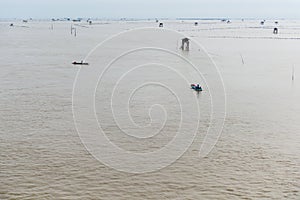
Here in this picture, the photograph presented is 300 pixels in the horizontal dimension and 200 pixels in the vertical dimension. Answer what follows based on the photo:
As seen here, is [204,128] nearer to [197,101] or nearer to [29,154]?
[197,101]

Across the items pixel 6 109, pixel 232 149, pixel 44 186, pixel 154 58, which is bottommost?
pixel 44 186

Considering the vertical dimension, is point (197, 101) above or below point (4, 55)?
below

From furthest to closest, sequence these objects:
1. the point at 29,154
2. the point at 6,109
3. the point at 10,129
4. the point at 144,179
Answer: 1. the point at 6,109
2. the point at 10,129
3. the point at 29,154
4. the point at 144,179

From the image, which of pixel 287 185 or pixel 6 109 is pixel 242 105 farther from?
pixel 6 109

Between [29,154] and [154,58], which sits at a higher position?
[154,58]

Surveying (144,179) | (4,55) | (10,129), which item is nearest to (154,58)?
(4,55)

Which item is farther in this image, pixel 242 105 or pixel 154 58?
pixel 154 58

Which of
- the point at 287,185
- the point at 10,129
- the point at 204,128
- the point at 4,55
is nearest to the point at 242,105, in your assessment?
the point at 204,128

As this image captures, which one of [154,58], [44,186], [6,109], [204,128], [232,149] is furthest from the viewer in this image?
[154,58]

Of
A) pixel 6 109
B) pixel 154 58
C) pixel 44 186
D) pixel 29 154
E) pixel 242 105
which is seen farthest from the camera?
pixel 154 58
